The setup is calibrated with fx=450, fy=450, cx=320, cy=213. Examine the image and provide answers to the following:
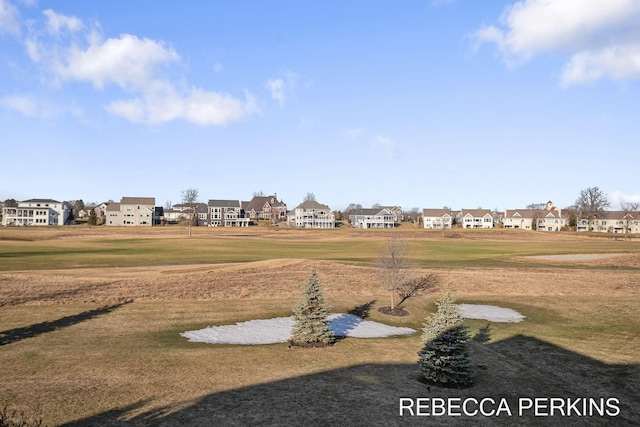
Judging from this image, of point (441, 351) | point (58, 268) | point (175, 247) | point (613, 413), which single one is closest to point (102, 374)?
point (441, 351)

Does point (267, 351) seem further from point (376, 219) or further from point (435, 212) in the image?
point (435, 212)

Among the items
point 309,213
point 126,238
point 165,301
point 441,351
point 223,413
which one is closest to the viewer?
point 223,413

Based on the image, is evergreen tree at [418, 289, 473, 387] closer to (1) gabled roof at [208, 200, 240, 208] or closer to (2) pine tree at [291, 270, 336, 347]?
(2) pine tree at [291, 270, 336, 347]

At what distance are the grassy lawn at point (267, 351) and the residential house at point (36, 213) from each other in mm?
130852

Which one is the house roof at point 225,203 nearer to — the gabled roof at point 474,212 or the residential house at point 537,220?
the gabled roof at point 474,212

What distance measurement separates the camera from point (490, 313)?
35000 millimetres

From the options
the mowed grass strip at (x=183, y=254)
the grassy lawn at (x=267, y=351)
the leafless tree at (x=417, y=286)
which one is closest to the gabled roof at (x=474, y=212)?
the mowed grass strip at (x=183, y=254)

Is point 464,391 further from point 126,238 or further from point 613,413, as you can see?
point 126,238

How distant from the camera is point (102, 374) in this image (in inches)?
739

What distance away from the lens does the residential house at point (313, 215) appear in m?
172

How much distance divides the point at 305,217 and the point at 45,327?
478 feet

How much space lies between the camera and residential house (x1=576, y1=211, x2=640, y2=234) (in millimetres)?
183375

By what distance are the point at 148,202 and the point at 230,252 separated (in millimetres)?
111876

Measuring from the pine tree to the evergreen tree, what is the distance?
21.6 ft
